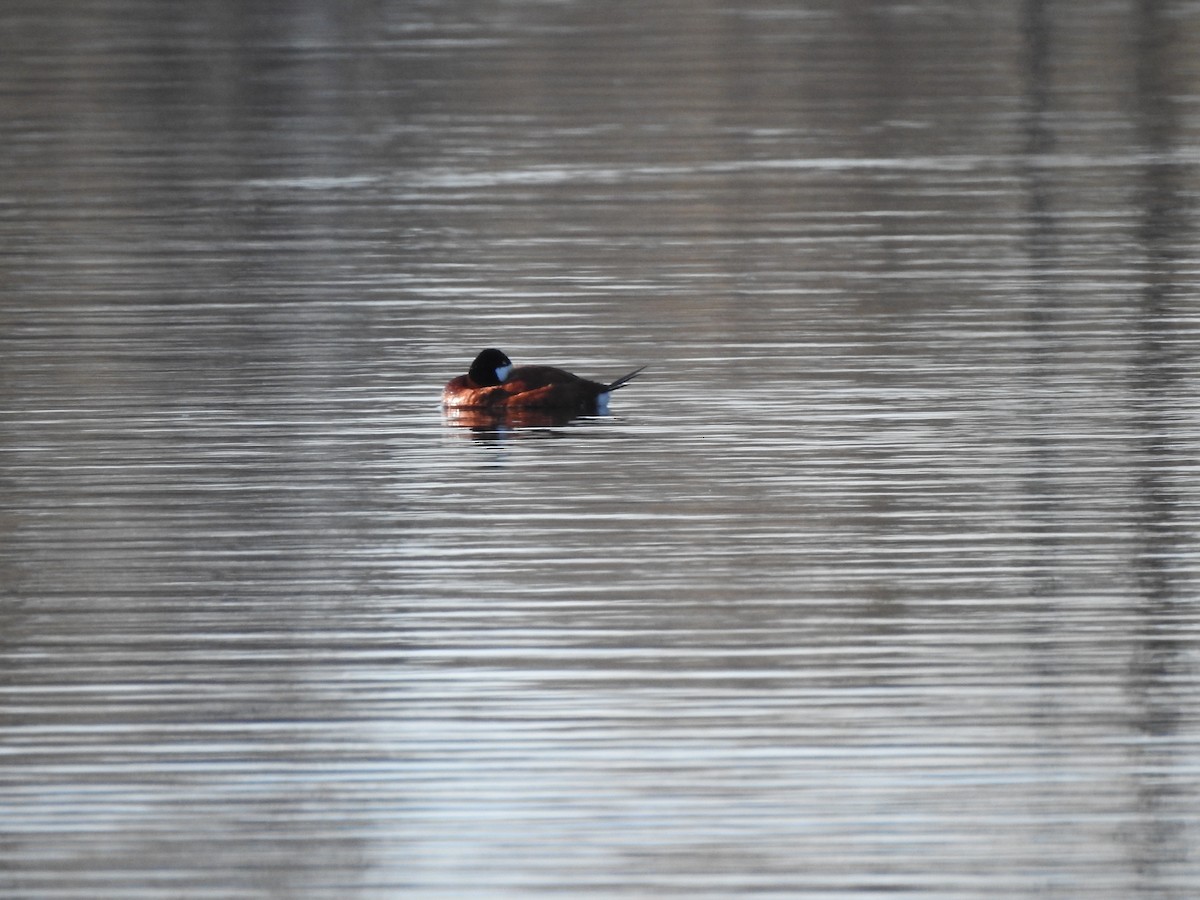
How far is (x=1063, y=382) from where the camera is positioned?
49.4 ft

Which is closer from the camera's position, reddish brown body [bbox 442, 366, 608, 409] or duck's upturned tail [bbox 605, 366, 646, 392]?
reddish brown body [bbox 442, 366, 608, 409]

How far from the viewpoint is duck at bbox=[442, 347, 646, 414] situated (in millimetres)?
14555

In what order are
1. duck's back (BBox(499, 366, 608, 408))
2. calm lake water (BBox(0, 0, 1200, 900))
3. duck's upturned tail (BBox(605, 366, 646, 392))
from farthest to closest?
duck's upturned tail (BBox(605, 366, 646, 392)) < duck's back (BBox(499, 366, 608, 408)) < calm lake water (BBox(0, 0, 1200, 900))

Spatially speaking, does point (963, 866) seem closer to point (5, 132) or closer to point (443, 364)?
point (443, 364)

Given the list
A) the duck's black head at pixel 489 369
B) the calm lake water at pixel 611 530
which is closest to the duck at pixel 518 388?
the duck's black head at pixel 489 369

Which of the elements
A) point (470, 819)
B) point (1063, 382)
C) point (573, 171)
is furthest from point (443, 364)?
point (573, 171)

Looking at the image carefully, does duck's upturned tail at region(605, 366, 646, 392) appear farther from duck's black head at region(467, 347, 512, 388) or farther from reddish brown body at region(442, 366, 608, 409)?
duck's black head at region(467, 347, 512, 388)

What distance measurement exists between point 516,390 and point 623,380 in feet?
1.94

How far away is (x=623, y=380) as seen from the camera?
582 inches

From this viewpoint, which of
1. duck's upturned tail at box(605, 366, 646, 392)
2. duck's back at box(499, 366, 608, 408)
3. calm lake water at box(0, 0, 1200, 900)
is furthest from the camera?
duck's upturned tail at box(605, 366, 646, 392)

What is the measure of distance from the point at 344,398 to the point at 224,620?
4.95 m

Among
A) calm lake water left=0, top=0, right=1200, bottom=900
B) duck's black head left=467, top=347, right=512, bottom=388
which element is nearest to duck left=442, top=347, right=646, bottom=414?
duck's black head left=467, top=347, right=512, bottom=388

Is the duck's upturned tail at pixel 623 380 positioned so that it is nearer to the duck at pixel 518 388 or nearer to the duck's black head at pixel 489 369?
the duck at pixel 518 388

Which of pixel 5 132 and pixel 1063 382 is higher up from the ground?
pixel 5 132
